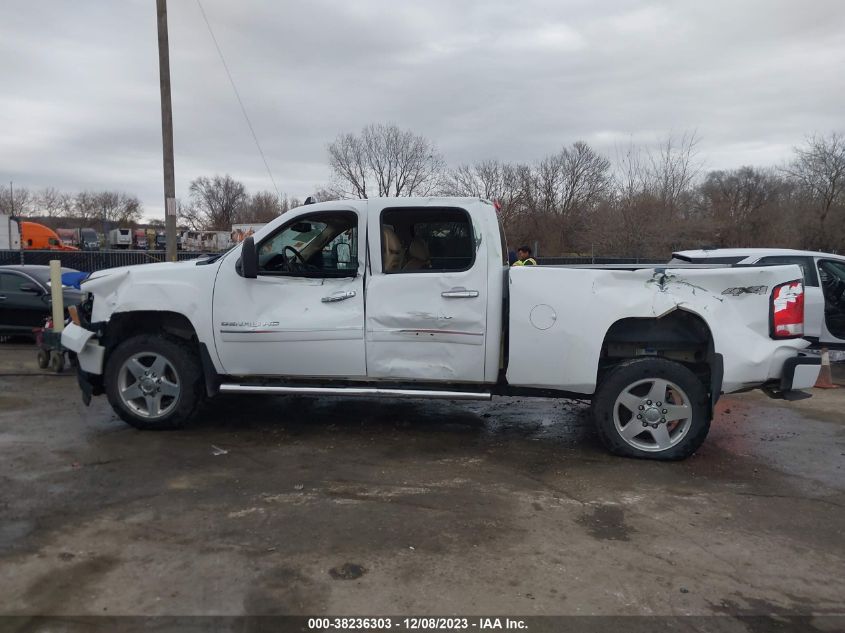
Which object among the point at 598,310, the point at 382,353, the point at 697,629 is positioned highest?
the point at 598,310

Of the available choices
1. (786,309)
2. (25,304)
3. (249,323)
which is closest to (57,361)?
(25,304)

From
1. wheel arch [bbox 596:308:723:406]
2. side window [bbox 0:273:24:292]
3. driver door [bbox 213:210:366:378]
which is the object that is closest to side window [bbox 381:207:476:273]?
driver door [bbox 213:210:366:378]

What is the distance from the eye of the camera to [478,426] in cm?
643

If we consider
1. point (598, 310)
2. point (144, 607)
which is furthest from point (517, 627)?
point (598, 310)

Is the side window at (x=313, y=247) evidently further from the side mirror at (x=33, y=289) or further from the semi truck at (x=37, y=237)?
the semi truck at (x=37, y=237)

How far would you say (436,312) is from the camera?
213 inches

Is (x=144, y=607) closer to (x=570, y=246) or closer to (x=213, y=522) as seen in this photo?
(x=213, y=522)

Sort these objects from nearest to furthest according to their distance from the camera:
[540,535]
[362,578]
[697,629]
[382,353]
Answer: [697,629] < [362,578] < [540,535] < [382,353]

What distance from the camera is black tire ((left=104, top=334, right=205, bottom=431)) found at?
5.79 metres

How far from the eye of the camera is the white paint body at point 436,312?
16.7 feet

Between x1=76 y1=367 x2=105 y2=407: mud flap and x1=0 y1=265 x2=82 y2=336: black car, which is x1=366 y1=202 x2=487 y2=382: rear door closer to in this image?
x1=76 y1=367 x2=105 y2=407: mud flap

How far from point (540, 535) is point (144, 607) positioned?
219 centimetres

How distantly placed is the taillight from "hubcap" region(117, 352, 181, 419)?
4.98 meters

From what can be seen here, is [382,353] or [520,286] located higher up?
[520,286]
